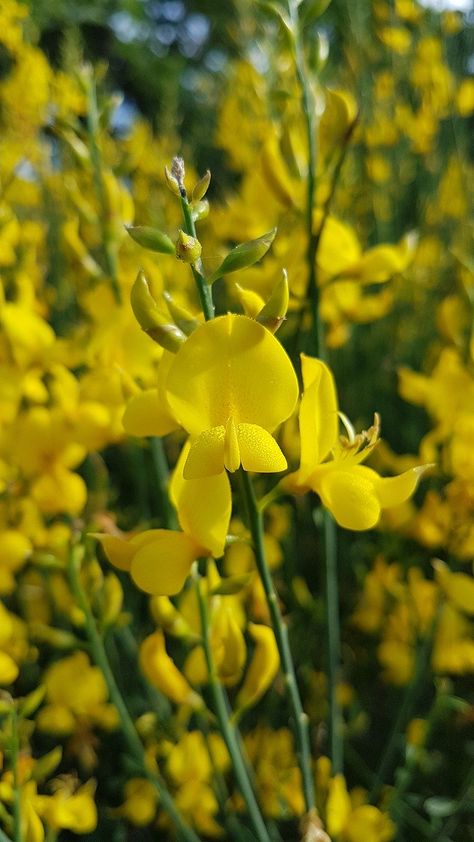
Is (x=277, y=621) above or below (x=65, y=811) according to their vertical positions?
above

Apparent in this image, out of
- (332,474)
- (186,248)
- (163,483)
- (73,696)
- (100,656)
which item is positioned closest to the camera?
(186,248)

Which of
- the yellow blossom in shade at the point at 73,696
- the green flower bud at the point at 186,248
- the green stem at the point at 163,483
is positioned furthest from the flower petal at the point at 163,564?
the yellow blossom in shade at the point at 73,696

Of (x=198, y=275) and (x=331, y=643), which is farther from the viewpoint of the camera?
(x=331, y=643)

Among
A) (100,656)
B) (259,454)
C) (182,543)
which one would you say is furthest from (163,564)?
(100,656)

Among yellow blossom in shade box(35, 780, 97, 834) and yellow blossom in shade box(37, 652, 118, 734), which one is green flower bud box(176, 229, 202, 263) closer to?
yellow blossom in shade box(35, 780, 97, 834)

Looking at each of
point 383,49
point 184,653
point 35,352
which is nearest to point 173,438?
point 184,653

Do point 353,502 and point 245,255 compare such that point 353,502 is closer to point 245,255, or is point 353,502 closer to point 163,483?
point 245,255

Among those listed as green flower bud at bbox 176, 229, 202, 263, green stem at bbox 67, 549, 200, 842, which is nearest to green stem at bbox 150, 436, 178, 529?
green stem at bbox 67, 549, 200, 842

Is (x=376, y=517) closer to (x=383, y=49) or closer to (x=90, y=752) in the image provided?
(x=90, y=752)
